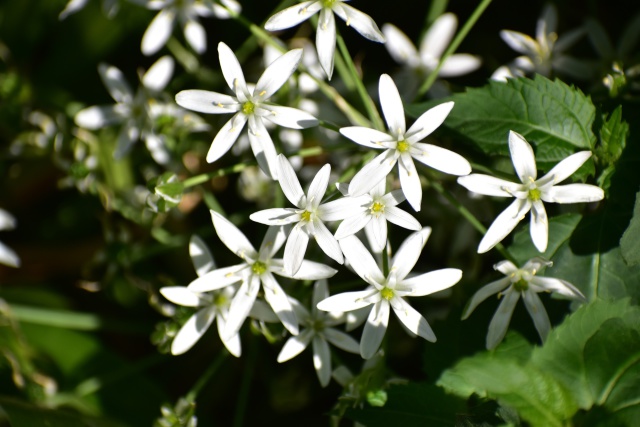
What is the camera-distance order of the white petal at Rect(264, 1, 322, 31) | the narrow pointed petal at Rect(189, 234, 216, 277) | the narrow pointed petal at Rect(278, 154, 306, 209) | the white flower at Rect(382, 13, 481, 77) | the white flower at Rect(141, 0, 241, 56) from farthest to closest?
the white flower at Rect(382, 13, 481, 77), the white flower at Rect(141, 0, 241, 56), the narrow pointed petal at Rect(189, 234, 216, 277), the white petal at Rect(264, 1, 322, 31), the narrow pointed petal at Rect(278, 154, 306, 209)

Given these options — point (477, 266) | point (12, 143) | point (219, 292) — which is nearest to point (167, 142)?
point (219, 292)

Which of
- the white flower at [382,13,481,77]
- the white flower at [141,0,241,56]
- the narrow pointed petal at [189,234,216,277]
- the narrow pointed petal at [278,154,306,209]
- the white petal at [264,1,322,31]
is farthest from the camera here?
the white flower at [382,13,481,77]

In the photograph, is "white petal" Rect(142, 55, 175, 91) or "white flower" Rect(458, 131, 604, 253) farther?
"white petal" Rect(142, 55, 175, 91)

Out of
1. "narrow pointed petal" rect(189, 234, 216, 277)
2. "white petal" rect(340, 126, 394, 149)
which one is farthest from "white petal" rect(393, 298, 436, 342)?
"narrow pointed petal" rect(189, 234, 216, 277)

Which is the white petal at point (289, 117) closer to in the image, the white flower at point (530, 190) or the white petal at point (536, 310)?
the white flower at point (530, 190)

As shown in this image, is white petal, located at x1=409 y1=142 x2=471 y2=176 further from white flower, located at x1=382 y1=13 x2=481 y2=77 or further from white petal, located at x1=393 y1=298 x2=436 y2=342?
white flower, located at x1=382 y1=13 x2=481 y2=77

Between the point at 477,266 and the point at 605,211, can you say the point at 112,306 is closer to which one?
the point at 477,266

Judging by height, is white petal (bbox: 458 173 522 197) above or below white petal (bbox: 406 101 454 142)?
below

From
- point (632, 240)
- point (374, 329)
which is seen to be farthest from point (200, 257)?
point (632, 240)

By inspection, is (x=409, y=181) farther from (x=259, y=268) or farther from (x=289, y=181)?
(x=259, y=268)
